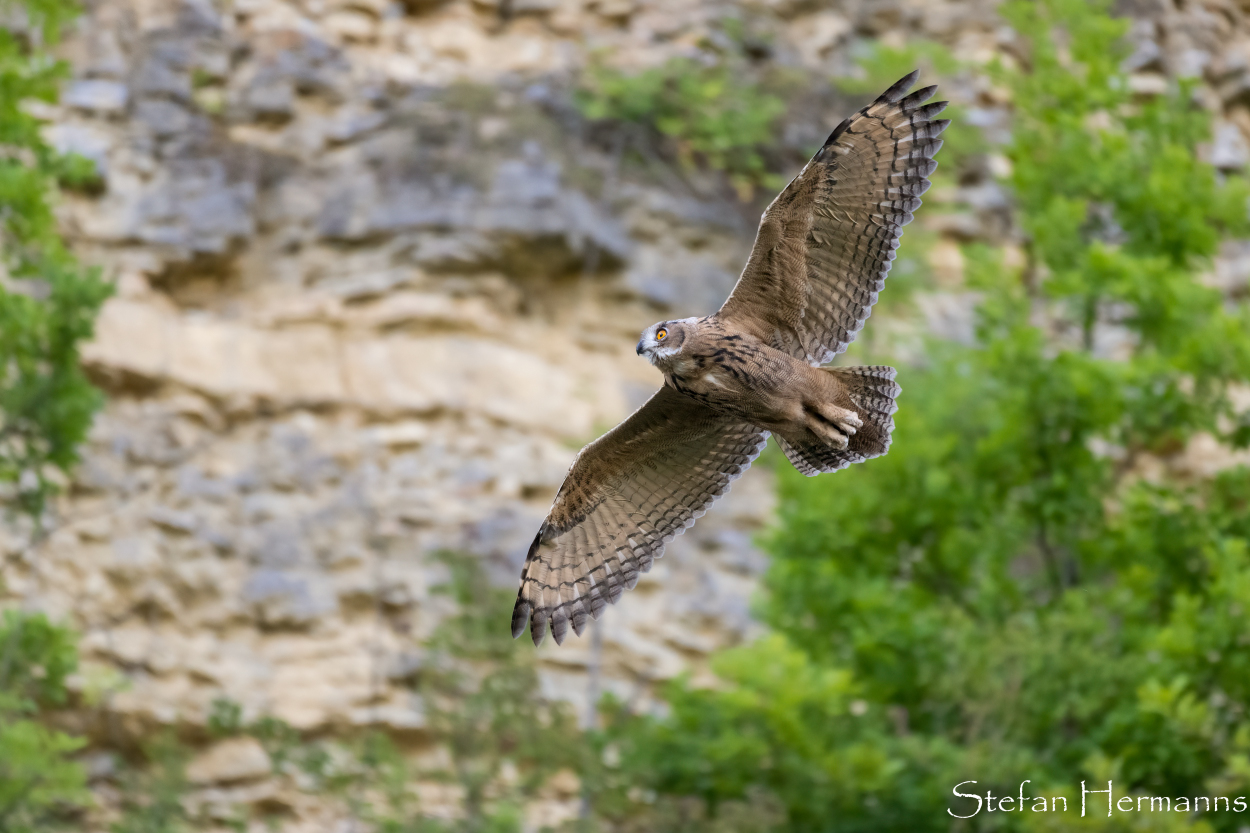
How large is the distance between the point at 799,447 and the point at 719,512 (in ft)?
30.4

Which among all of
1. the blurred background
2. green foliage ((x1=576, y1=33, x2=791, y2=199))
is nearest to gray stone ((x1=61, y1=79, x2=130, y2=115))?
the blurred background

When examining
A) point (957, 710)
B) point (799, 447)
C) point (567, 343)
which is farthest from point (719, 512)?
point (799, 447)

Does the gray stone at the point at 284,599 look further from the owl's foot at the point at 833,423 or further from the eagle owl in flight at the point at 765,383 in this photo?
the owl's foot at the point at 833,423

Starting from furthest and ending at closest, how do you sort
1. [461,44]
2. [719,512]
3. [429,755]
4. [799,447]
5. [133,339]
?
[461,44], [719,512], [133,339], [429,755], [799,447]

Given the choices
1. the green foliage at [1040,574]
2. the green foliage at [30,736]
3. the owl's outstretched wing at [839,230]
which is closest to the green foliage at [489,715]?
the green foliage at [1040,574]

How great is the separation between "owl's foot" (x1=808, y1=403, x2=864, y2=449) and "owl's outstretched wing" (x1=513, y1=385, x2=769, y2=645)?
0.61 m

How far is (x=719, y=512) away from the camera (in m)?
15.5

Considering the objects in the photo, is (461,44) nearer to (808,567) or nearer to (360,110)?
(360,110)

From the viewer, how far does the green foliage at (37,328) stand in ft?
29.7

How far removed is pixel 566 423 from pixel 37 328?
22.2 ft

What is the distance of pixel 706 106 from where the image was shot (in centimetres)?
1741

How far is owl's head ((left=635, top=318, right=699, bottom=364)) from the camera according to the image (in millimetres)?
5543

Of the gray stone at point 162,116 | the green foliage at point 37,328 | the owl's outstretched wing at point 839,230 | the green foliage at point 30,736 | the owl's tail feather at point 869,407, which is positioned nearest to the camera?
the owl's outstretched wing at point 839,230

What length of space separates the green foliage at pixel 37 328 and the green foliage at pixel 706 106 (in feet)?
26.4
